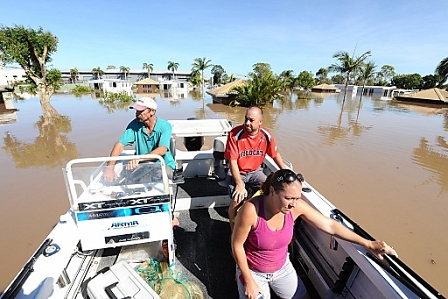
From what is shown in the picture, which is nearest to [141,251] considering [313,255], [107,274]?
[107,274]

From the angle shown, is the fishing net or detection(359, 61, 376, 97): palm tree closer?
the fishing net

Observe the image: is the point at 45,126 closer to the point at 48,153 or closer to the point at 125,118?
the point at 125,118

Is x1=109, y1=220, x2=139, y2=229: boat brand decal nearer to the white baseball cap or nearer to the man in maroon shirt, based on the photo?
the man in maroon shirt

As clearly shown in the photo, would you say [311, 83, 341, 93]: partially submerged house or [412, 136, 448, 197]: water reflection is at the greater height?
[311, 83, 341, 93]: partially submerged house

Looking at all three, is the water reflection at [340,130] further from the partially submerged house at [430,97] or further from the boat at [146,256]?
the partially submerged house at [430,97]

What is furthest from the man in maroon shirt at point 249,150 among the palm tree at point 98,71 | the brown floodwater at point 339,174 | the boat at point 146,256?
the palm tree at point 98,71

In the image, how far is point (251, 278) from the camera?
5.45 ft

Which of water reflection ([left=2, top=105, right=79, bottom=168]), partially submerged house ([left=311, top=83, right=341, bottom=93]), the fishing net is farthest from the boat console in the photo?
partially submerged house ([left=311, top=83, right=341, bottom=93])

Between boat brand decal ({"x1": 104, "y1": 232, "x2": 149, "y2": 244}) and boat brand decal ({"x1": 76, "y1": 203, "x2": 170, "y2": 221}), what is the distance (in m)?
0.19

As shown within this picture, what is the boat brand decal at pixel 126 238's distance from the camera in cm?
183

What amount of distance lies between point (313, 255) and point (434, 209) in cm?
511

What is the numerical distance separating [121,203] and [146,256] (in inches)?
30.8

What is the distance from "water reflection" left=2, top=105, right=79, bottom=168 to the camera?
27.1 ft

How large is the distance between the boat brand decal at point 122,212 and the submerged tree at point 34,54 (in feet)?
64.5
